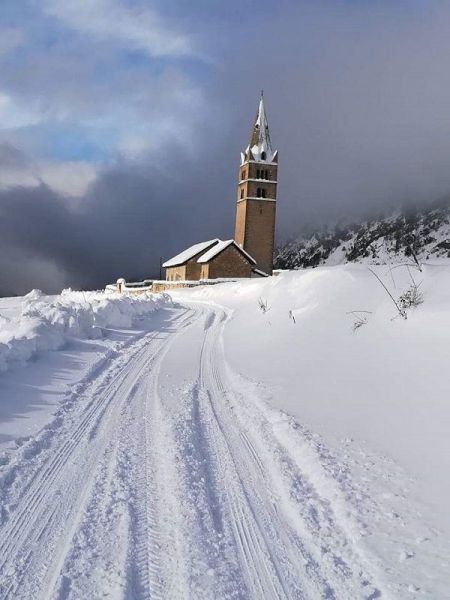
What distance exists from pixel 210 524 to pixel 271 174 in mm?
70782

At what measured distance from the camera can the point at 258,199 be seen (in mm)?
69938

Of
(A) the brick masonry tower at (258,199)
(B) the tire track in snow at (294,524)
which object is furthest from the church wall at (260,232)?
(B) the tire track in snow at (294,524)

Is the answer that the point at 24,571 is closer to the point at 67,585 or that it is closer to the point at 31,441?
the point at 67,585

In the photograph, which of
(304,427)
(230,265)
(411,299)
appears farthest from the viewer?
(230,265)

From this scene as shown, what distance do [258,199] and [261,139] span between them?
9.62 metres

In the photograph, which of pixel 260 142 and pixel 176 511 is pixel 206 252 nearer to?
pixel 260 142

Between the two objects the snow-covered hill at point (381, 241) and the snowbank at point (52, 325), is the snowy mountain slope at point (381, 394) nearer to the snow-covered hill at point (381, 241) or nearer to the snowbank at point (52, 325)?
the snowbank at point (52, 325)

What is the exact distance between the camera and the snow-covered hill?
93375 mm

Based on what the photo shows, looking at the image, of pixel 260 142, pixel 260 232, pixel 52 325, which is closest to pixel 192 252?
pixel 260 232

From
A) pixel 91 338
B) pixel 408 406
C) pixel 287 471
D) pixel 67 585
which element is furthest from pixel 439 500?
pixel 91 338

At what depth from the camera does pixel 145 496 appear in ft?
12.9

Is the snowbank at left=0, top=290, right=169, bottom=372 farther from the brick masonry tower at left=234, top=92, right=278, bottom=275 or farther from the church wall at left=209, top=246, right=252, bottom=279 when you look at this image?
the brick masonry tower at left=234, top=92, right=278, bottom=275

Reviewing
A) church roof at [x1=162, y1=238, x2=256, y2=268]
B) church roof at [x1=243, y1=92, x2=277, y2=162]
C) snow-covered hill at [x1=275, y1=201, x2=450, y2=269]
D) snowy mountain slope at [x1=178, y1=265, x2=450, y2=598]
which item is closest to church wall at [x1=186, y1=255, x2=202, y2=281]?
church roof at [x1=162, y1=238, x2=256, y2=268]

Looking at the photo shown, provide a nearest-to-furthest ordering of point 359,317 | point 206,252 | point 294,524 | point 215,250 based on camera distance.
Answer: point 294,524 < point 359,317 < point 215,250 < point 206,252
